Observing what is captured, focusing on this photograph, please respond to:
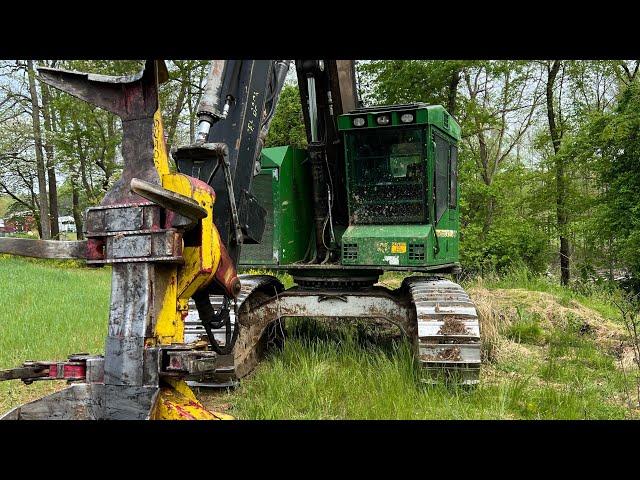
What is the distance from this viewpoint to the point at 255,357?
18.7ft

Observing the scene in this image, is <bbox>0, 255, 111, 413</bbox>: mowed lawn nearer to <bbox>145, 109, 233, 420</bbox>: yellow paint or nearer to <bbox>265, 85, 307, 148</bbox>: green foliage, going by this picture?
<bbox>145, 109, 233, 420</bbox>: yellow paint

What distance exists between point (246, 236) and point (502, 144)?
823 inches

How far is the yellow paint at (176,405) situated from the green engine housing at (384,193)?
3015mm

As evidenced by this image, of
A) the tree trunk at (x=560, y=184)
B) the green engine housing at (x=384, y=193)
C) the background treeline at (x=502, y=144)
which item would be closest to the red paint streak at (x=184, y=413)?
the green engine housing at (x=384, y=193)

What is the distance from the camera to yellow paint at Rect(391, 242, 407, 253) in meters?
5.25

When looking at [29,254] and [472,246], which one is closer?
[29,254]

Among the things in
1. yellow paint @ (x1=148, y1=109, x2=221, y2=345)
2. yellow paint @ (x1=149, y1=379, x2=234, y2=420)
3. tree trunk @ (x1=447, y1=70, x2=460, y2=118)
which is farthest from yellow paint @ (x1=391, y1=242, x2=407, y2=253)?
tree trunk @ (x1=447, y1=70, x2=460, y2=118)

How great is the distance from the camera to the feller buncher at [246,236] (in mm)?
2328

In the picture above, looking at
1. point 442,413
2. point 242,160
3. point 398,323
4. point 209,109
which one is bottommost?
point 442,413

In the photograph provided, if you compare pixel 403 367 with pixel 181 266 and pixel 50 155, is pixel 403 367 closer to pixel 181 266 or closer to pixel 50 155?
pixel 181 266

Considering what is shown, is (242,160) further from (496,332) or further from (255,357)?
(496,332)

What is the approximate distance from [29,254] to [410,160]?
384 cm

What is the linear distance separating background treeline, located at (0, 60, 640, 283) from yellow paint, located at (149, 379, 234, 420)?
12.1 metres
